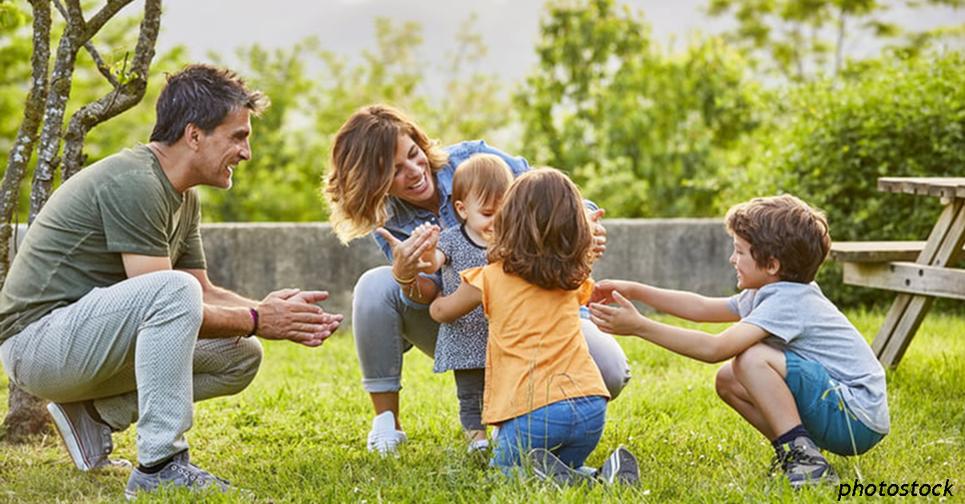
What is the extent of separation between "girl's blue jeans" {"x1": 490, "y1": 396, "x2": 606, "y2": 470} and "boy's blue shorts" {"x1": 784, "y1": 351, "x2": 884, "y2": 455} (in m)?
0.55

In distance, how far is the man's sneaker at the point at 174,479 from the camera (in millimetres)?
3193

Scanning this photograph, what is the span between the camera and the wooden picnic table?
189 inches

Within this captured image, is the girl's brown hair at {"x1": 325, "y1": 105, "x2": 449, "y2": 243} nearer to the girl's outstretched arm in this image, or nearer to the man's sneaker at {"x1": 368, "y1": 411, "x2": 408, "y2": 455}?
the girl's outstretched arm

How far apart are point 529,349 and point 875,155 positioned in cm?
460

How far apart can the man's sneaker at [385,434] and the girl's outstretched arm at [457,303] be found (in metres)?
0.58

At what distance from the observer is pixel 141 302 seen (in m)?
3.24

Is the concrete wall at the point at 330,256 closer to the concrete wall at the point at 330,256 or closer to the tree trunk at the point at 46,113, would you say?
the concrete wall at the point at 330,256

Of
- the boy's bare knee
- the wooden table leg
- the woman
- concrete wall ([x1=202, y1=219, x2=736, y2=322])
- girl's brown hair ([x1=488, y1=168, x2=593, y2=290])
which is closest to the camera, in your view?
girl's brown hair ([x1=488, y1=168, x2=593, y2=290])

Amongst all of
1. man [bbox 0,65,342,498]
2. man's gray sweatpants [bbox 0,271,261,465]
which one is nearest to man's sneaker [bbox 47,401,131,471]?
man [bbox 0,65,342,498]

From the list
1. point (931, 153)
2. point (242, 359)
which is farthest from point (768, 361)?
point (931, 153)

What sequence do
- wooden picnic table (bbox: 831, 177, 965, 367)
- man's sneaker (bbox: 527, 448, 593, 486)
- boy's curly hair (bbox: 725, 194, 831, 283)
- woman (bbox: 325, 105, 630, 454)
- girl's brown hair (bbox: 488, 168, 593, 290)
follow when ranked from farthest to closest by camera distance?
wooden picnic table (bbox: 831, 177, 965, 367) → woman (bbox: 325, 105, 630, 454) → boy's curly hair (bbox: 725, 194, 831, 283) → girl's brown hair (bbox: 488, 168, 593, 290) → man's sneaker (bbox: 527, 448, 593, 486)

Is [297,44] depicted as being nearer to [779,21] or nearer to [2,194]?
[779,21]

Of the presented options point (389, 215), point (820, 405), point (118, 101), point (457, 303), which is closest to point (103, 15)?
point (118, 101)

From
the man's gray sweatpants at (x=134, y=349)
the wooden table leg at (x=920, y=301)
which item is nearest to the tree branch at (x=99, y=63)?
the man's gray sweatpants at (x=134, y=349)
